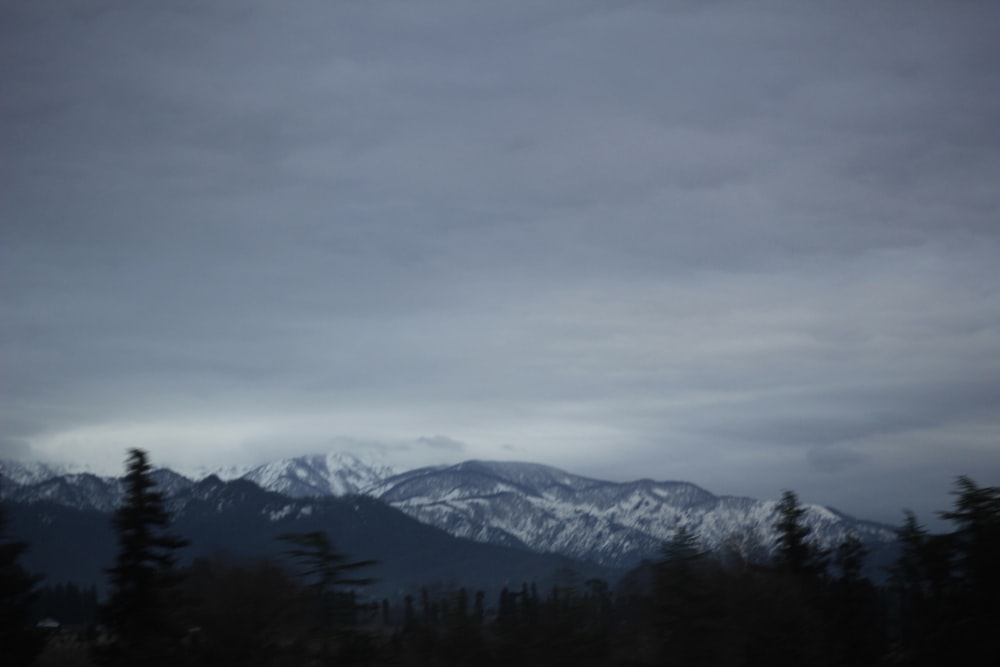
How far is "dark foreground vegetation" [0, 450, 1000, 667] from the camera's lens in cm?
2739

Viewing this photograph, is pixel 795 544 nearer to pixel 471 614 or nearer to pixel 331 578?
pixel 471 614

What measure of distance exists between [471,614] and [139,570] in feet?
37.7

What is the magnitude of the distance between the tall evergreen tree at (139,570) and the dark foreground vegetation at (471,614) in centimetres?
5

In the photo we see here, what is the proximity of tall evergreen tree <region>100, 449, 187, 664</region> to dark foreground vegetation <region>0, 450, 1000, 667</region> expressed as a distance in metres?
0.05

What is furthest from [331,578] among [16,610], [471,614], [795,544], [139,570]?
[795,544]

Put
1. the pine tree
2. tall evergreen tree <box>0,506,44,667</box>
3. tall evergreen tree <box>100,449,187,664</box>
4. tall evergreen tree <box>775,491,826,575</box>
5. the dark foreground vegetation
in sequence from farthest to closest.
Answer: tall evergreen tree <box>775,491,826,575</box>
tall evergreen tree <box>100,449,187,664</box>
tall evergreen tree <box>0,506,44,667</box>
the dark foreground vegetation
the pine tree

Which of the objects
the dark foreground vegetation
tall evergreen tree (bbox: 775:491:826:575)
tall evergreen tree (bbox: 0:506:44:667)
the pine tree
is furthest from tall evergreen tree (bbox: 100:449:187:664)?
tall evergreen tree (bbox: 775:491:826:575)

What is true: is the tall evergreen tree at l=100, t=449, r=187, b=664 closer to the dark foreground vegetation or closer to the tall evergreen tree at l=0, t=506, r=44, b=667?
the dark foreground vegetation

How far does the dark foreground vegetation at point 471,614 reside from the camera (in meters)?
27.4

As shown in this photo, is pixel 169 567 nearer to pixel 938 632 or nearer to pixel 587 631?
pixel 587 631

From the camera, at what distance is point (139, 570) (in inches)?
1384

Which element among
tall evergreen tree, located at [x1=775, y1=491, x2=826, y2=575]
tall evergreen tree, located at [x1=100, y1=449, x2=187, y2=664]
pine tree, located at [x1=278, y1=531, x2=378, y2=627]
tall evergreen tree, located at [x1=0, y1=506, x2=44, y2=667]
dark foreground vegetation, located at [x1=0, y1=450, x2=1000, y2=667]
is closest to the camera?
pine tree, located at [x1=278, y1=531, x2=378, y2=627]

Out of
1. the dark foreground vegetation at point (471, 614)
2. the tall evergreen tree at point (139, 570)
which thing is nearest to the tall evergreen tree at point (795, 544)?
the dark foreground vegetation at point (471, 614)

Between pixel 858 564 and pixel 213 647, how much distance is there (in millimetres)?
38505
